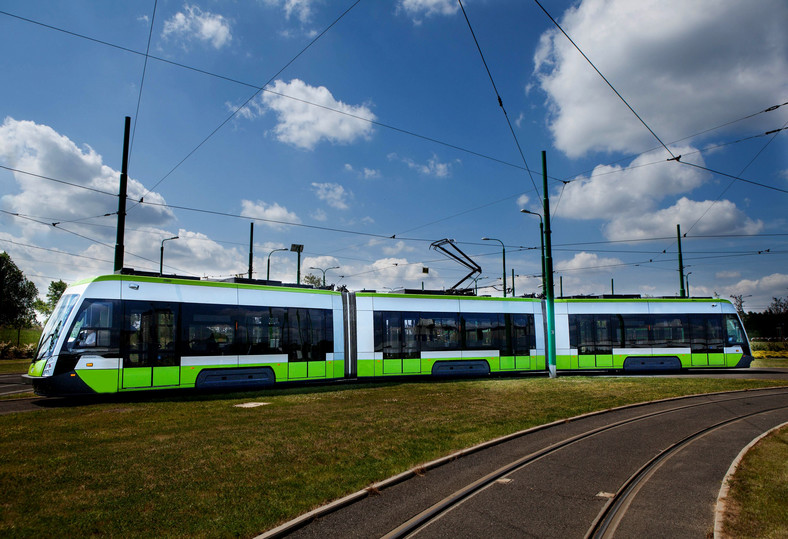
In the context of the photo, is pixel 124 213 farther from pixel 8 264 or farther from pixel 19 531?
pixel 8 264

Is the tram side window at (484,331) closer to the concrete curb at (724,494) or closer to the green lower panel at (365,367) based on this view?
the green lower panel at (365,367)

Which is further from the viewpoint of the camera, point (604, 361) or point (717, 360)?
point (717, 360)

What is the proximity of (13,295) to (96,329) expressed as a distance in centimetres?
6574

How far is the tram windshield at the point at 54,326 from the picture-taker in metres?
13.0

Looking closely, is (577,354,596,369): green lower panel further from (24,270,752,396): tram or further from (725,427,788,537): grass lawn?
(725,427,788,537): grass lawn

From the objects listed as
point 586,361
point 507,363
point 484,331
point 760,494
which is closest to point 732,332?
point 586,361

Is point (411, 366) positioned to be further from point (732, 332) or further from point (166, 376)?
point (732, 332)

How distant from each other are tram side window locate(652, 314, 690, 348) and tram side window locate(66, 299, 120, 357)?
22.0 m

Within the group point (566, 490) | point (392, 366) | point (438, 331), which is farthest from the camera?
Result: point (438, 331)

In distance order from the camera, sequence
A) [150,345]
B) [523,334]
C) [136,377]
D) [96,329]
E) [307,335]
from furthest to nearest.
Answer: [523,334]
[307,335]
[150,345]
[136,377]
[96,329]

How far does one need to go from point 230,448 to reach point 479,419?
17.4ft

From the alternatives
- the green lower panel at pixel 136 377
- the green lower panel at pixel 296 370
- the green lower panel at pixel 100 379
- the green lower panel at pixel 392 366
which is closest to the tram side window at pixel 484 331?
the green lower panel at pixel 392 366

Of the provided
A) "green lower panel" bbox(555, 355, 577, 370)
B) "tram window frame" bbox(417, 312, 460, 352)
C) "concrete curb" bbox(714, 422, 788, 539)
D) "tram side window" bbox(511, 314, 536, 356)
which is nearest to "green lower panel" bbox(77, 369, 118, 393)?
"tram window frame" bbox(417, 312, 460, 352)

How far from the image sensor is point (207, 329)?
50.0 ft
